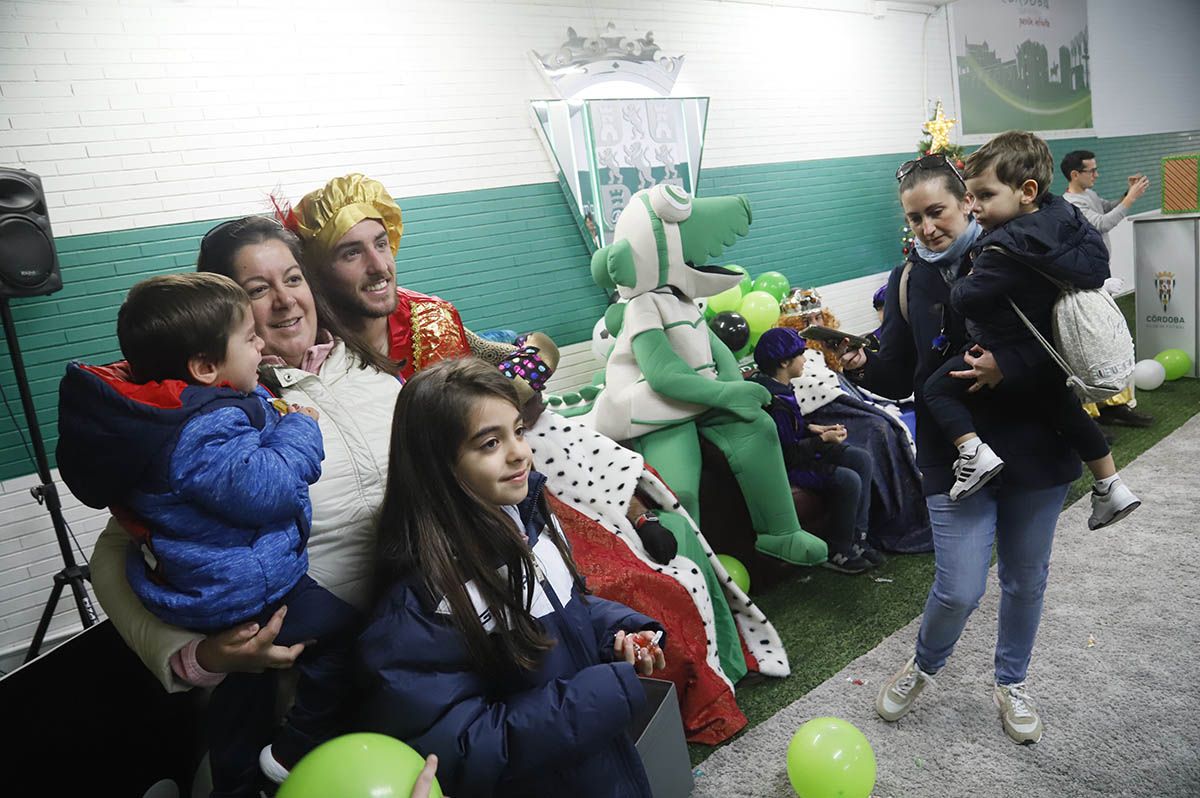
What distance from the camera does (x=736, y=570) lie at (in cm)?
321

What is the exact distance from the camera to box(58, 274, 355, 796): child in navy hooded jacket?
126 cm

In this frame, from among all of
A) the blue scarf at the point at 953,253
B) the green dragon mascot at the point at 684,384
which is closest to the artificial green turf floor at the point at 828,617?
the green dragon mascot at the point at 684,384

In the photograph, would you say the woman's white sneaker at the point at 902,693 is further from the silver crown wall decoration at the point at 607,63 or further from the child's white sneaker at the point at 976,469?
the silver crown wall decoration at the point at 607,63

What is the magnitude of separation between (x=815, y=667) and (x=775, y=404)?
3.59ft

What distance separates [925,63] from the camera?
7336mm

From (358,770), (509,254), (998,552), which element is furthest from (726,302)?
(358,770)

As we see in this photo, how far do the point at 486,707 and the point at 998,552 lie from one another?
4.92 feet

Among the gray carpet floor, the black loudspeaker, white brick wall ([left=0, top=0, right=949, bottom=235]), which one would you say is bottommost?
the gray carpet floor

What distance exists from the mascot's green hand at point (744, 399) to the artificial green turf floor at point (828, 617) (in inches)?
34.0

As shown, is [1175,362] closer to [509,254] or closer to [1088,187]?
[1088,187]

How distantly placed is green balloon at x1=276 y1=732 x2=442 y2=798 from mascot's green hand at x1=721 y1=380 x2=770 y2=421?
2.01 meters

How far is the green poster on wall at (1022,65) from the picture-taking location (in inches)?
305

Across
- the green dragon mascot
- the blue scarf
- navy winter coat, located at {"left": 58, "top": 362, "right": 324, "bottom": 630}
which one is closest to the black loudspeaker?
navy winter coat, located at {"left": 58, "top": 362, "right": 324, "bottom": 630}

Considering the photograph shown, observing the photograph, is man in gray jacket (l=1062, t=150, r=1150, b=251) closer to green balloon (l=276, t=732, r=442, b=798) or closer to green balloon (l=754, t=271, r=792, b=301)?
green balloon (l=754, t=271, r=792, b=301)
